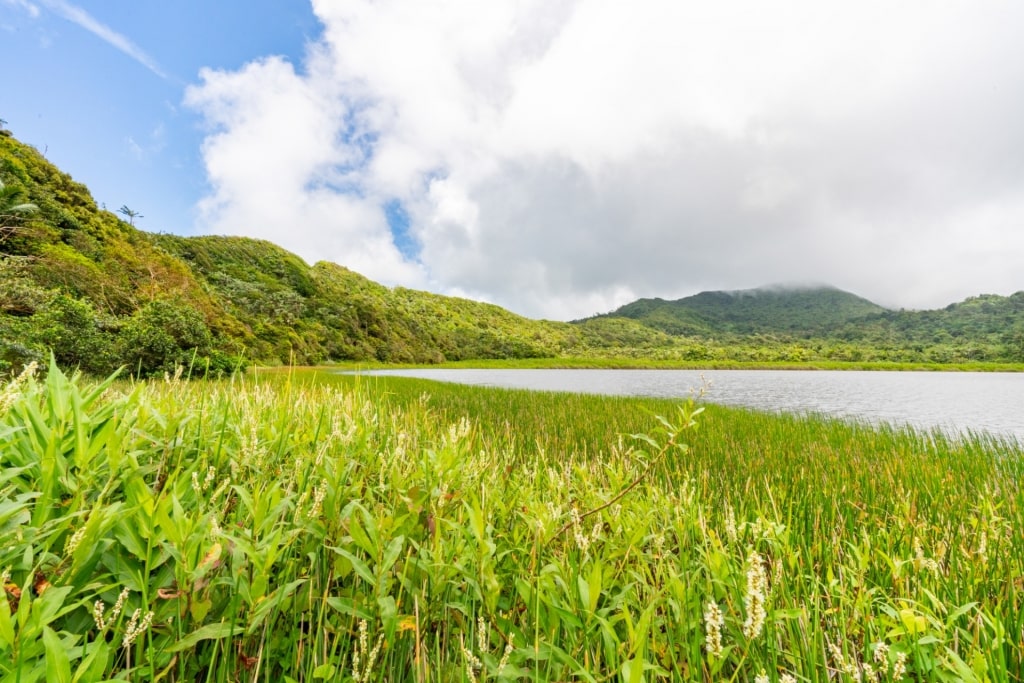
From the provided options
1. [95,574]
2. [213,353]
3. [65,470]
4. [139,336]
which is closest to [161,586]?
[95,574]

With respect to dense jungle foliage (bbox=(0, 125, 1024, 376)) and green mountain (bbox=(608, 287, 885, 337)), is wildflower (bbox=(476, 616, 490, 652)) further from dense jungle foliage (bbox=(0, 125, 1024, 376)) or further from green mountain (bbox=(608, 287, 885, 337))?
green mountain (bbox=(608, 287, 885, 337))

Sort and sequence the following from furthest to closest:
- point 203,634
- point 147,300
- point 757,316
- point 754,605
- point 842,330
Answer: point 757,316
point 842,330
point 147,300
point 203,634
point 754,605

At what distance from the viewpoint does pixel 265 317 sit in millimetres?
54938

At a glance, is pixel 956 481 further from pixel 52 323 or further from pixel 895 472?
pixel 52 323

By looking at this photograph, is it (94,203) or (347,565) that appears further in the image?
(94,203)

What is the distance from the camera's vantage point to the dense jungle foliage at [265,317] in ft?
44.5

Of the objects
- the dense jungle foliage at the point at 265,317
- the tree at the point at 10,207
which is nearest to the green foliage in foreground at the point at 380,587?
the dense jungle foliage at the point at 265,317

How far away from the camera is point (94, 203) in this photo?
1266 inches

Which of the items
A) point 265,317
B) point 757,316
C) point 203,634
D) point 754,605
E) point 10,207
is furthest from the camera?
point 757,316

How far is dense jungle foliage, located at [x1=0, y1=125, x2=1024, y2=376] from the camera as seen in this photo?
13.6 metres

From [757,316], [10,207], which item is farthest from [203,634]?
[757,316]

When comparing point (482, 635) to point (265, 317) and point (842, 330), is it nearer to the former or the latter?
point (265, 317)

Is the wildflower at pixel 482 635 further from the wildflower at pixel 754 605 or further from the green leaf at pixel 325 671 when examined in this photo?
the wildflower at pixel 754 605

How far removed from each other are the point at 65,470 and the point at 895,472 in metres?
8.38
